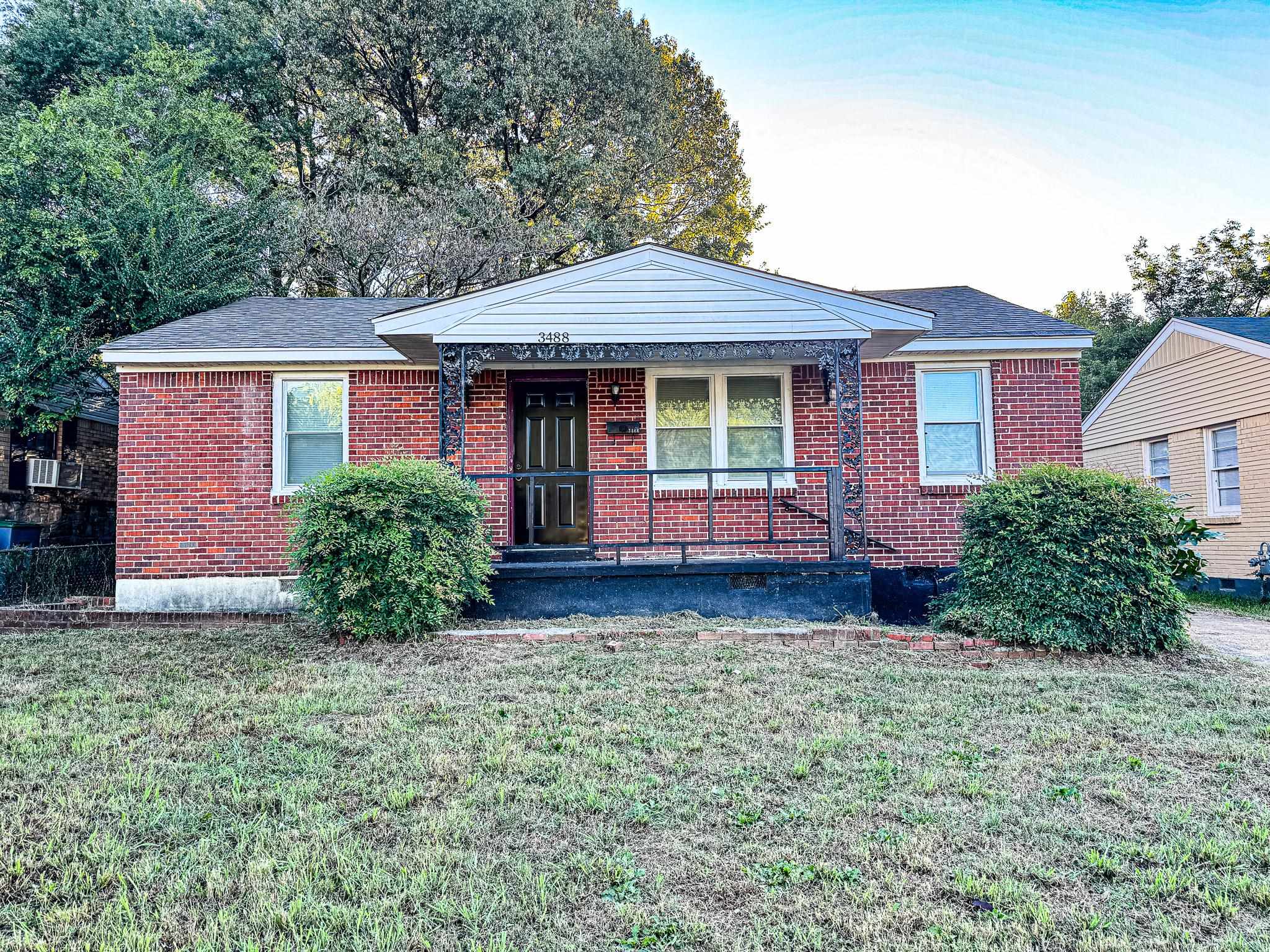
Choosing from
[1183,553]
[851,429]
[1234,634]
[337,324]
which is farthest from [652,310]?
[1234,634]

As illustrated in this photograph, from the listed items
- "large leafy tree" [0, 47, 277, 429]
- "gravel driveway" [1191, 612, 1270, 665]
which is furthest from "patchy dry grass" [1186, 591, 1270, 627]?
"large leafy tree" [0, 47, 277, 429]

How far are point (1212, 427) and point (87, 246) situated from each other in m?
18.7

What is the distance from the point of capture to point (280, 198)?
56.0ft

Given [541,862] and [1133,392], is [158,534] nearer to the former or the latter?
[541,862]

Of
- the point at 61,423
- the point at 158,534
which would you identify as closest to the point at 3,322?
the point at 61,423

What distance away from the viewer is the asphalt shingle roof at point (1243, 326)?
1272 centimetres

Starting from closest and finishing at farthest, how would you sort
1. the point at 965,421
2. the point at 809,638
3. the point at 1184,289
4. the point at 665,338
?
the point at 809,638, the point at 665,338, the point at 965,421, the point at 1184,289

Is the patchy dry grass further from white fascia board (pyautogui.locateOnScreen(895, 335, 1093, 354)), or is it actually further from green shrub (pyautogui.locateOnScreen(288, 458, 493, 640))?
green shrub (pyautogui.locateOnScreen(288, 458, 493, 640))

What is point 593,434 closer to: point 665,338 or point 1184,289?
point 665,338

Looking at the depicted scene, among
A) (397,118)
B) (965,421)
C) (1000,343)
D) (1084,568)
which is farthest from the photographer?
(397,118)

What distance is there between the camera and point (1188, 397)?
14.3 m

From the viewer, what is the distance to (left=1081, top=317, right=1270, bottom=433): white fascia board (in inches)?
492

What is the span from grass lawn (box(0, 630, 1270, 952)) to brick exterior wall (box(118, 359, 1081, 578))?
3.45m

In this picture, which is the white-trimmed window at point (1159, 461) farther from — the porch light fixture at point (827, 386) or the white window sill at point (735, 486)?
the white window sill at point (735, 486)
